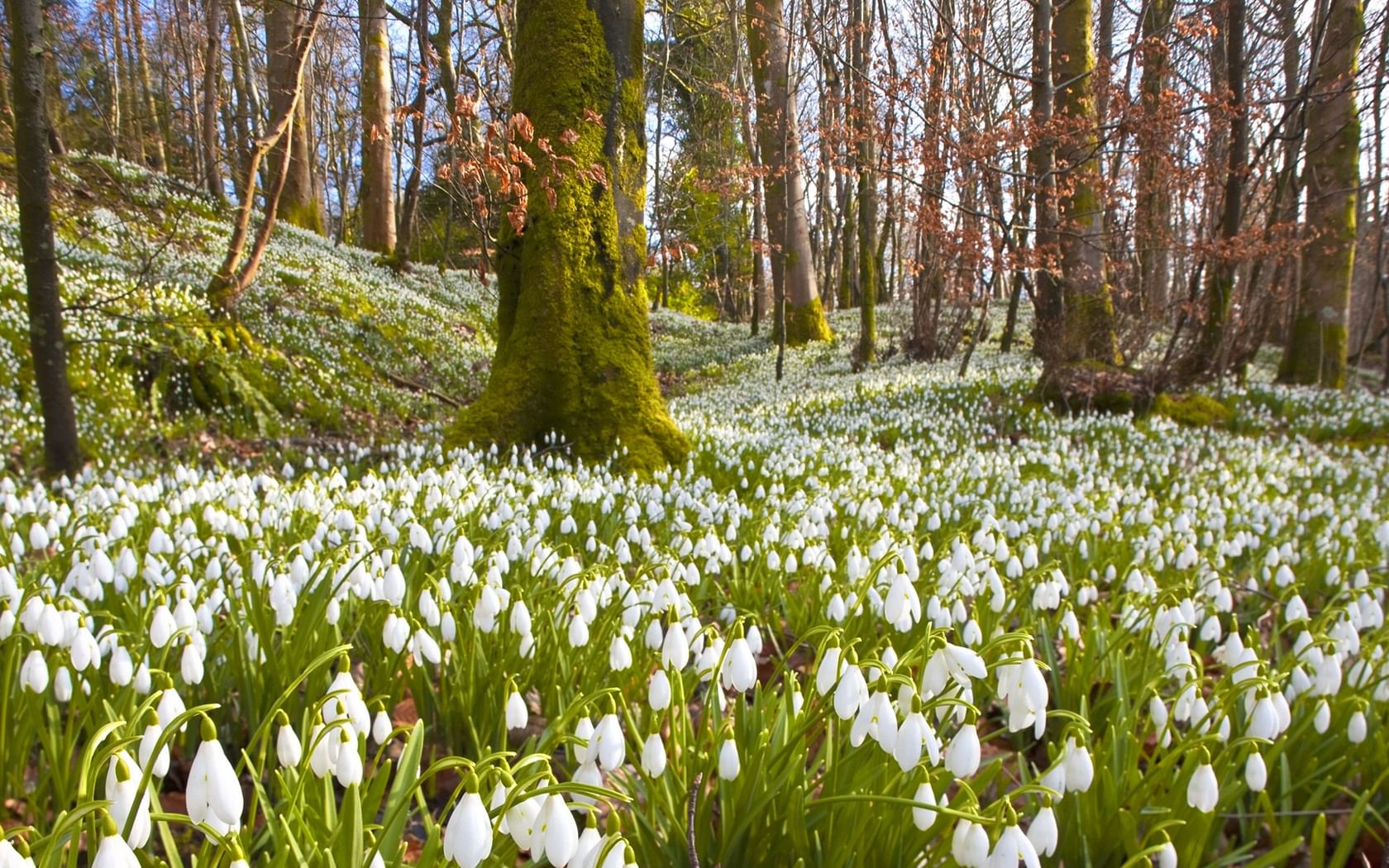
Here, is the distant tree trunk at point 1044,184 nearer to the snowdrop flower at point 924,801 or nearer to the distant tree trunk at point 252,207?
the snowdrop flower at point 924,801

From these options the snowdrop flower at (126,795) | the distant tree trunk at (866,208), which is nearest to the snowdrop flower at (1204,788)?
the snowdrop flower at (126,795)

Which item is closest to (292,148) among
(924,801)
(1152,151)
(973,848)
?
(1152,151)

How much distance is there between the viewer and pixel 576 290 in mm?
5934

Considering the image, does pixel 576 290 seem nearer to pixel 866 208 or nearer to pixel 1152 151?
A: pixel 1152 151

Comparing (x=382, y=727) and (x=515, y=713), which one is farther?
(x=515, y=713)

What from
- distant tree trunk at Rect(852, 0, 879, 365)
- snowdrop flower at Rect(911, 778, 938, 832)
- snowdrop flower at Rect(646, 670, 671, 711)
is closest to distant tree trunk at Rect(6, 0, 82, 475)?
snowdrop flower at Rect(646, 670, 671, 711)

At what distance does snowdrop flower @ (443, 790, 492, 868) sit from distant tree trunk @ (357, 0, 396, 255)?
14.2 meters

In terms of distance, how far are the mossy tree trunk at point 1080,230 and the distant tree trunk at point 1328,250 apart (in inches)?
113

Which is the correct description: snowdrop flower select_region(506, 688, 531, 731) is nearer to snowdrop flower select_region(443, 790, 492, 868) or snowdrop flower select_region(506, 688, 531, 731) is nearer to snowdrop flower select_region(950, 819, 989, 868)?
→ snowdrop flower select_region(443, 790, 492, 868)

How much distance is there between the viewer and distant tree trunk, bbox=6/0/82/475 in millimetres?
4195

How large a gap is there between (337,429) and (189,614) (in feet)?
21.1

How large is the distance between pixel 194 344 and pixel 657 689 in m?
7.17

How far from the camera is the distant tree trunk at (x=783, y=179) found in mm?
12875

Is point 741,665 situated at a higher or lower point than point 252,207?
lower
